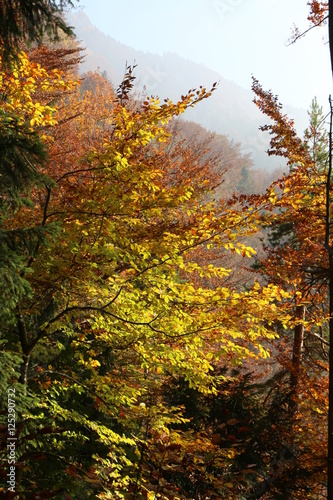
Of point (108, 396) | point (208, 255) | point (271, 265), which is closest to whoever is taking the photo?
point (108, 396)

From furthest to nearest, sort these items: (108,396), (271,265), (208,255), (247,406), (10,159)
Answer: (208,255), (247,406), (271,265), (108,396), (10,159)

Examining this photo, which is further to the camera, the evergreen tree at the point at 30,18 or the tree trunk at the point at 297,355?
the tree trunk at the point at 297,355

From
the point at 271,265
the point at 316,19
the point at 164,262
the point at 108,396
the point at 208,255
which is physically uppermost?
the point at 208,255

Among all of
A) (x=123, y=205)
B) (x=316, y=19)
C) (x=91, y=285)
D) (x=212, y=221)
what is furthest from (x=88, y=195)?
(x=316, y=19)

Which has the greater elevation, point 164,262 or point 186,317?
point 164,262

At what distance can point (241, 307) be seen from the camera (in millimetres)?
4109

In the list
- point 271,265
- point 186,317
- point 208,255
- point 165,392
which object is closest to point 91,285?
point 186,317

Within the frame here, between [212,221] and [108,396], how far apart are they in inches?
110

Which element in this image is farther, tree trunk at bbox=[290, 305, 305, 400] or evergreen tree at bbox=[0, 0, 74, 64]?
tree trunk at bbox=[290, 305, 305, 400]

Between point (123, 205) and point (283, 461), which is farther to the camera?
point (283, 461)

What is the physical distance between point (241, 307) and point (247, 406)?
25.1 ft

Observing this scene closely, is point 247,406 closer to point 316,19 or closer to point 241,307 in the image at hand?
point 241,307

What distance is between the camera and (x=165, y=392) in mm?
9711

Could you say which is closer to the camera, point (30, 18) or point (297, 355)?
point (30, 18)
